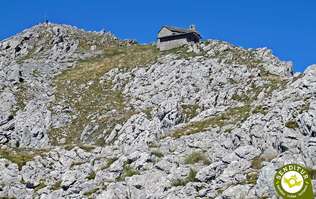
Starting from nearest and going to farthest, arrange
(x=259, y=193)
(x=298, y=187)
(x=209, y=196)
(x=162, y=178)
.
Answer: (x=298, y=187), (x=259, y=193), (x=209, y=196), (x=162, y=178)

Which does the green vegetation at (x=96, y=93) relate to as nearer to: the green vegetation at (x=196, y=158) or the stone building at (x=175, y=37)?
the stone building at (x=175, y=37)

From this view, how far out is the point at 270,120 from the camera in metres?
58.8

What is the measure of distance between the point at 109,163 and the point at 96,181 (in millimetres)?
4362

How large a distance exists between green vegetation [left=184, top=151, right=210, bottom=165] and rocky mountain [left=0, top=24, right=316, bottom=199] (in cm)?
12

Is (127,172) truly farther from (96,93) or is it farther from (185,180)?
(96,93)

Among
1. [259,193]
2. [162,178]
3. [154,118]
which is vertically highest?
[154,118]

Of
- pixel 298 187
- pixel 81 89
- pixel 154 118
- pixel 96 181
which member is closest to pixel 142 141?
pixel 154 118

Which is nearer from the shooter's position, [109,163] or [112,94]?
[109,163]

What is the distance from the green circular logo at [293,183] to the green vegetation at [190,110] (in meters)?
71.2

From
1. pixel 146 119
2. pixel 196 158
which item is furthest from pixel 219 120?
pixel 146 119

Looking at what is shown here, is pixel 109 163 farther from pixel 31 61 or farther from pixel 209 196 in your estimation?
pixel 31 61

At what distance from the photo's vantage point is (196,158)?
5875 cm

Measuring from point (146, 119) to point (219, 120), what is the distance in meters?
15.6

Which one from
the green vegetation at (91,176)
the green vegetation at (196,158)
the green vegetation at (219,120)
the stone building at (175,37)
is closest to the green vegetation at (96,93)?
the stone building at (175,37)
